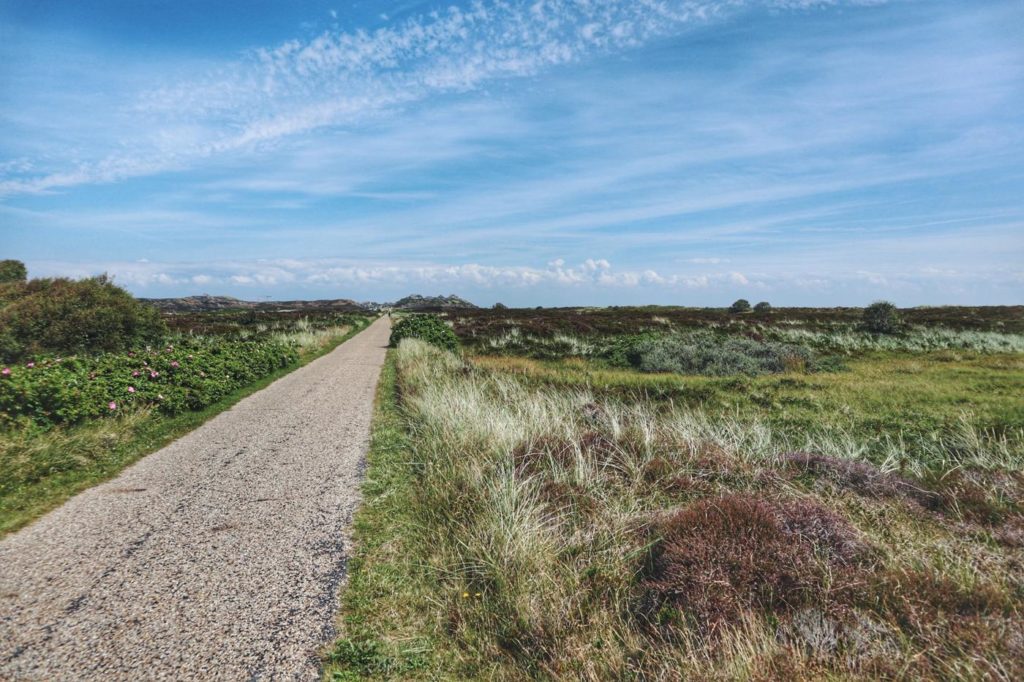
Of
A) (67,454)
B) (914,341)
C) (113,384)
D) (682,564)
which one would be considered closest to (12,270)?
(113,384)

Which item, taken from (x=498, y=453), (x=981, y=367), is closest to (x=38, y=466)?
(x=498, y=453)

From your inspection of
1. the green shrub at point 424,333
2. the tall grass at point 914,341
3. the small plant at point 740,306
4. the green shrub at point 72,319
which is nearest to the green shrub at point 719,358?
the tall grass at point 914,341

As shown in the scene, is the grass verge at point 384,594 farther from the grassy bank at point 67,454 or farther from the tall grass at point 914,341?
the tall grass at point 914,341

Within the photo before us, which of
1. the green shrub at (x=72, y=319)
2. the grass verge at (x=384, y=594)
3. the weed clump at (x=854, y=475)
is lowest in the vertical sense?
the grass verge at (x=384, y=594)

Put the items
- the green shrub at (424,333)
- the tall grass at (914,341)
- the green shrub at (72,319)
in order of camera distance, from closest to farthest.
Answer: the green shrub at (72,319)
the tall grass at (914,341)
the green shrub at (424,333)

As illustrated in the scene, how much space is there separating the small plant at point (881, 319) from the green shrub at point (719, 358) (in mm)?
16572

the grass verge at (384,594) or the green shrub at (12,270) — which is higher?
the green shrub at (12,270)

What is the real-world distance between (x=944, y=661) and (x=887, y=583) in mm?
738

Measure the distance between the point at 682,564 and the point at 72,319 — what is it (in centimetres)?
1795

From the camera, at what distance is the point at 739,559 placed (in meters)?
3.62

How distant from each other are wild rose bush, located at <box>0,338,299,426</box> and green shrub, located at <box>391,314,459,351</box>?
11.2 m

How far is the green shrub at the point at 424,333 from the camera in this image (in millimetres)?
25531

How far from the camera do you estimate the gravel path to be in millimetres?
3232

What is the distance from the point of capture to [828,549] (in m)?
3.78
